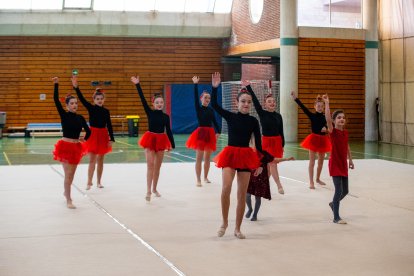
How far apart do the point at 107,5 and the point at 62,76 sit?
12.3 feet

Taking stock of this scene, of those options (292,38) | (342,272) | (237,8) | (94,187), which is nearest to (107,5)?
(237,8)

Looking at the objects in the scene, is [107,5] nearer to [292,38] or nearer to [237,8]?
[237,8]

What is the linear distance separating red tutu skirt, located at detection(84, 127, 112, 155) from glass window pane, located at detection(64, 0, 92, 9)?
18952mm

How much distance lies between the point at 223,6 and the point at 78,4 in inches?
257

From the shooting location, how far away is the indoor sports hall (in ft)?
25.2

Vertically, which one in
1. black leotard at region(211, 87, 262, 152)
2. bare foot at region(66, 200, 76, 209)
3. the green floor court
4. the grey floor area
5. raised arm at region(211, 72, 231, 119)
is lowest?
the grey floor area

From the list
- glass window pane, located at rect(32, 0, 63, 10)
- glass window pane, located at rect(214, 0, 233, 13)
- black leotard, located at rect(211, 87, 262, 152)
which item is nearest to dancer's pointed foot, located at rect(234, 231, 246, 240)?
black leotard, located at rect(211, 87, 262, 152)

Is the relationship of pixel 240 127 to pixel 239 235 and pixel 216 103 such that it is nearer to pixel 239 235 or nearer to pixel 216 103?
pixel 216 103

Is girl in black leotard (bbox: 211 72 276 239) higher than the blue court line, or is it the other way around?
girl in black leotard (bbox: 211 72 276 239)

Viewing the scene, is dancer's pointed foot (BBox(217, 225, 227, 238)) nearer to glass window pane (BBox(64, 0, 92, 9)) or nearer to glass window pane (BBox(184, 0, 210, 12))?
glass window pane (BBox(64, 0, 92, 9))

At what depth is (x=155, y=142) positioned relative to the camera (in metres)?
11.8

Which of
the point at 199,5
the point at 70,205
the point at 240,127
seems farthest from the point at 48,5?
the point at 240,127

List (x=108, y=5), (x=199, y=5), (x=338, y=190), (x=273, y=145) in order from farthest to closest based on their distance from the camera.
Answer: (x=199, y=5), (x=108, y=5), (x=273, y=145), (x=338, y=190)

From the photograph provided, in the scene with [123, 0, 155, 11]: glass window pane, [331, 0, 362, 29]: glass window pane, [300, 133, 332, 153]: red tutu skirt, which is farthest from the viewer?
[123, 0, 155, 11]: glass window pane
